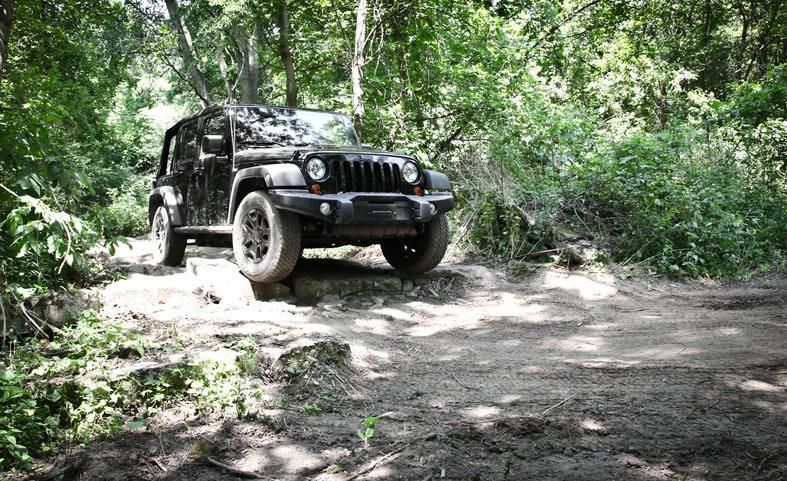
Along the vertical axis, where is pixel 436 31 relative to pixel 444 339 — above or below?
above

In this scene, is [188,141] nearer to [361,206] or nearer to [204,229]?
[204,229]

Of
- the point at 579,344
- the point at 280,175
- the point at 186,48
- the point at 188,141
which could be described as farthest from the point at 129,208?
the point at 579,344

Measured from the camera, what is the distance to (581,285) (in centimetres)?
697

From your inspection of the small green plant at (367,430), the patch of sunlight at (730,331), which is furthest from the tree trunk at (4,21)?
the patch of sunlight at (730,331)

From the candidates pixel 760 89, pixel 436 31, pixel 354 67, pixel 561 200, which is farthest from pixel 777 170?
pixel 354 67

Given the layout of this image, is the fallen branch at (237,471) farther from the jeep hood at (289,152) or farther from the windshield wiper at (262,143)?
the windshield wiper at (262,143)

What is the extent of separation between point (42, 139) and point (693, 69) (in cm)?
1901

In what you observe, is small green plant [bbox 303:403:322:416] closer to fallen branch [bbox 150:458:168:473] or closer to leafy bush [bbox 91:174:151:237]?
fallen branch [bbox 150:458:168:473]

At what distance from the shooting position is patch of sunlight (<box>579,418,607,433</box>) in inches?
111

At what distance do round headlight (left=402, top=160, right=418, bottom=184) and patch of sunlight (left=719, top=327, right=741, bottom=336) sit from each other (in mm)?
3119

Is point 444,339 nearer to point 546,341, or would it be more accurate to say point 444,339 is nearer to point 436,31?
point 546,341

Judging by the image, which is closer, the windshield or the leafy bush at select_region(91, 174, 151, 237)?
the windshield

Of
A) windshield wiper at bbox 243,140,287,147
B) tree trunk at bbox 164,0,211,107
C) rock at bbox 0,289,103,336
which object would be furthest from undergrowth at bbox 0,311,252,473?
tree trunk at bbox 164,0,211,107

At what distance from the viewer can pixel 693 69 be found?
18344 mm
